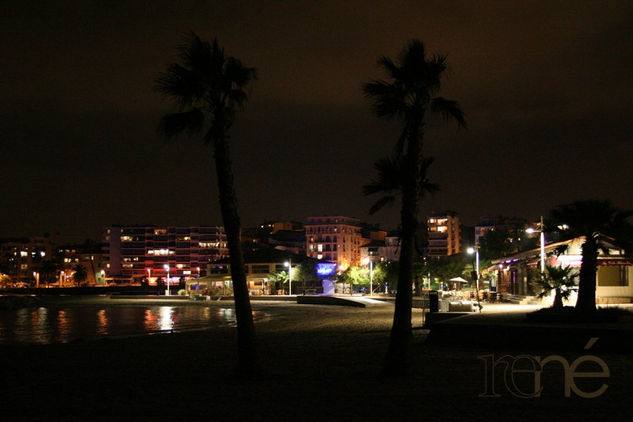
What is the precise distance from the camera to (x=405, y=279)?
13.4m

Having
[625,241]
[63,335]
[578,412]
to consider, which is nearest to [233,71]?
[578,412]

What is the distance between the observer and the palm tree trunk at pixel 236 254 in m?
13.7

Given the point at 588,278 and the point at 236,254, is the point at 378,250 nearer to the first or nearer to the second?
the point at 588,278

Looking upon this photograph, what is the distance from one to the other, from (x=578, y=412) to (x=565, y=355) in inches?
269

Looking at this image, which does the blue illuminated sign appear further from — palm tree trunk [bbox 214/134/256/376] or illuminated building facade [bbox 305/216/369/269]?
palm tree trunk [bbox 214/134/256/376]

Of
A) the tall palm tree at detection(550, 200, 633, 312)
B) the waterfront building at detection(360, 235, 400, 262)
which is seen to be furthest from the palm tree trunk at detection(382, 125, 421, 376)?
the waterfront building at detection(360, 235, 400, 262)

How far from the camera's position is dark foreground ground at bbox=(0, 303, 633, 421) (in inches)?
401

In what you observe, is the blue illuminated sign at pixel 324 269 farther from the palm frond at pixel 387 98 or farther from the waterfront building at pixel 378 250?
the palm frond at pixel 387 98

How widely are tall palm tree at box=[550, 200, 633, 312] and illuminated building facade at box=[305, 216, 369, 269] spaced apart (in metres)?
156

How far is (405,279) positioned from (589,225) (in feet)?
47.1

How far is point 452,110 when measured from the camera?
13.8 metres

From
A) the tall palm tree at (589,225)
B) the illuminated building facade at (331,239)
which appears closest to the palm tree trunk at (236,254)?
the tall palm tree at (589,225)

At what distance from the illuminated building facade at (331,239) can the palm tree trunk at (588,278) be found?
156 m

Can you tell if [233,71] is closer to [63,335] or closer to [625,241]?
[625,241]
